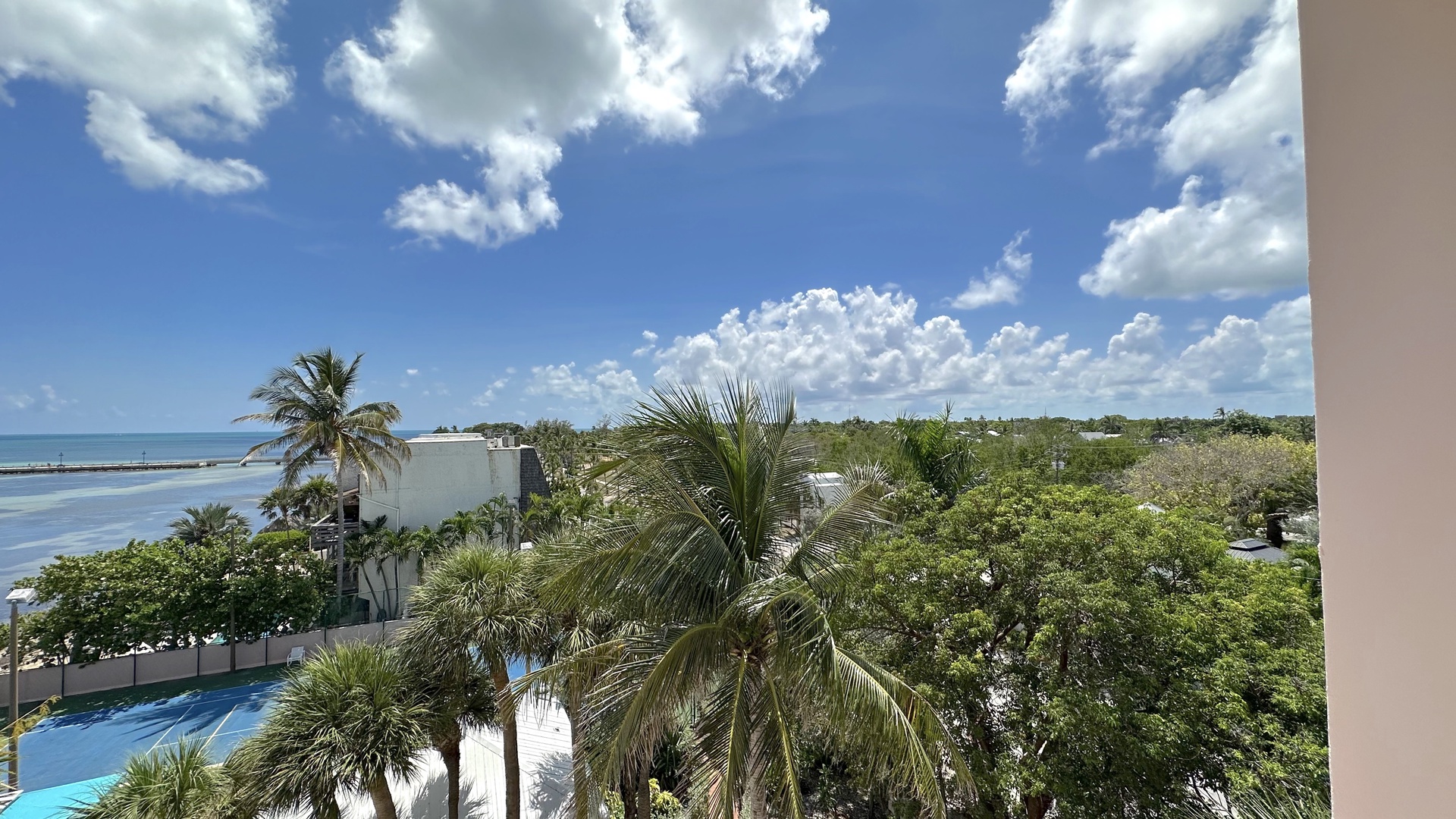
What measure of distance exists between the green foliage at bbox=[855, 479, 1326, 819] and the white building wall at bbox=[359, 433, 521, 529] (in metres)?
21.3

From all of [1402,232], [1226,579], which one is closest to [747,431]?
[1402,232]

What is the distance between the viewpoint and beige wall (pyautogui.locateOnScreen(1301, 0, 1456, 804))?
0.68 m

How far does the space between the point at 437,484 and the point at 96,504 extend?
60856 millimetres

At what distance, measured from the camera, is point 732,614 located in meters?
4.59

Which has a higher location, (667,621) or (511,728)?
(667,621)

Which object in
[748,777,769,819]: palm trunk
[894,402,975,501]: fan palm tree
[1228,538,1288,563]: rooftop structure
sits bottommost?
[1228,538,1288,563]: rooftop structure

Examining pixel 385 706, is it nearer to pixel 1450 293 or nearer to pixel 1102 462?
pixel 1450 293

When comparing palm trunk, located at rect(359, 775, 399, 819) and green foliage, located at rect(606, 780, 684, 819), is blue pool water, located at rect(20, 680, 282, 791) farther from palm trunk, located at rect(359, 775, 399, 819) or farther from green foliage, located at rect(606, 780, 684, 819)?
green foliage, located at rect(606, 780, 684, 819)

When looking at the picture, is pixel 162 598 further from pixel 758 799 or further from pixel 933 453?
pixel 933 453

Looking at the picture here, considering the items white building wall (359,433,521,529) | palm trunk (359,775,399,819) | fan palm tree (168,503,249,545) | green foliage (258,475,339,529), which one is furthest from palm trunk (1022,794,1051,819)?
green foliage (258,475,339,529)

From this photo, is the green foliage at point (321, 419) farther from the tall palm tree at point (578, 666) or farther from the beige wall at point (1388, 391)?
the beige wall at point (1388, 391)

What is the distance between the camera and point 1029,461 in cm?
2592

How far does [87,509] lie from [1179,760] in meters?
80.2

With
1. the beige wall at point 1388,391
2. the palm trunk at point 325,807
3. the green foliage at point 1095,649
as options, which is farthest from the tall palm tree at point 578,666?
the beige wall at point 1388,391
